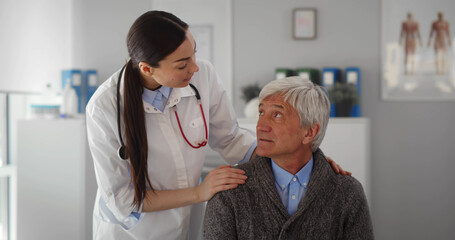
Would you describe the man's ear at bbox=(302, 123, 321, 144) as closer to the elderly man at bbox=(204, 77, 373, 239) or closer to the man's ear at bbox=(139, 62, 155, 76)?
the elderly man at bbox=(204, 77, 373, 239)

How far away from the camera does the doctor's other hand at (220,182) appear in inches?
56.8

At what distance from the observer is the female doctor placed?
1.37 metres

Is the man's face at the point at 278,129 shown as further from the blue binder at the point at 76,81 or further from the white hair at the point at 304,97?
the blue binder at the point at 76,81

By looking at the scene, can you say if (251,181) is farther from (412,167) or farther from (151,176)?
(412,167)

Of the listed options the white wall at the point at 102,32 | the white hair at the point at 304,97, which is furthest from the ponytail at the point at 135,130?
the white wall at the point at 102,32

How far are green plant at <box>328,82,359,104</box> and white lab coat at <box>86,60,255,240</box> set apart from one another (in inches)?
63.4

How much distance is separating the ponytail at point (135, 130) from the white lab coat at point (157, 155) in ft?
0.12

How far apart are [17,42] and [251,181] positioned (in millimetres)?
2247

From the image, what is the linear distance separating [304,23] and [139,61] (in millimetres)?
2348

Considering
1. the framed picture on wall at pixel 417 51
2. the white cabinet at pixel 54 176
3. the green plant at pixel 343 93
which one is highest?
the framed picture on wall at pixel 417 51

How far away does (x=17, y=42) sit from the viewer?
9.91 ft

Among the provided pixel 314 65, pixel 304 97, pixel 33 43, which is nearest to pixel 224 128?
pixel 304 97

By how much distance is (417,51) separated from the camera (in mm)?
3465

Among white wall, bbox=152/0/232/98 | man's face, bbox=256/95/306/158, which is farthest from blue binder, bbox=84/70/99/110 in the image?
man's face, bbox=256/95/306/158
